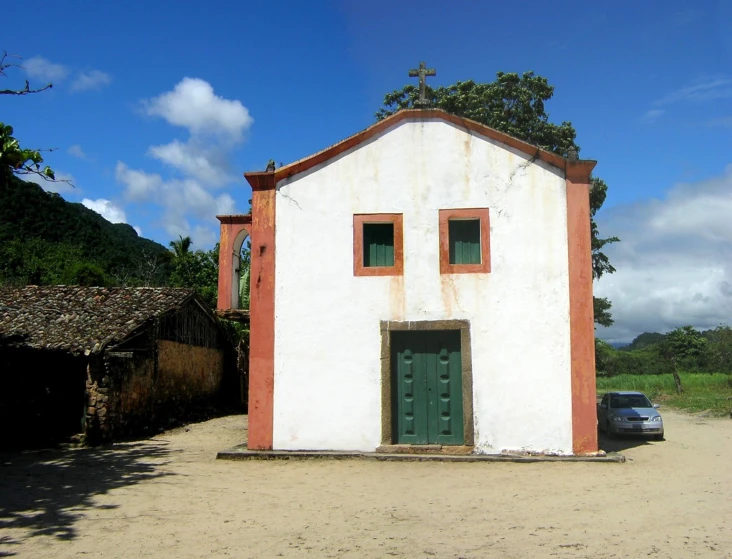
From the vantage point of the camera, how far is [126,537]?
643 cm

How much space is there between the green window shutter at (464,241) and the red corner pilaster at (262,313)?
3.43 meters

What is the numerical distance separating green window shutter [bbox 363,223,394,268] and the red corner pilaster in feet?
5.88

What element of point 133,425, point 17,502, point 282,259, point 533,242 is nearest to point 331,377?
point 282,259

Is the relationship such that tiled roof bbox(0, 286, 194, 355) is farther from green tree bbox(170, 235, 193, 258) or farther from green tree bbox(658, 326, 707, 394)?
green tree bbox(658, 326, 707, 394)

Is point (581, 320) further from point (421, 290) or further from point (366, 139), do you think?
point (366, 139)

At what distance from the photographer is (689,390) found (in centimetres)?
3259

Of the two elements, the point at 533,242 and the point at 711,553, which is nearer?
the point at 711,553

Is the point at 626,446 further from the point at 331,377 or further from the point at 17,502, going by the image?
the point at 17,502

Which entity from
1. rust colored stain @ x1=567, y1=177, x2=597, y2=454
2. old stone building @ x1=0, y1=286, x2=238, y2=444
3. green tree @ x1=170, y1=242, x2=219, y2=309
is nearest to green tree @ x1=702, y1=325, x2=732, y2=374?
green tree @ x1=170, y1=242, x2=219, y2=309

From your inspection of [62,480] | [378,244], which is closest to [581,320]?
[378,244]

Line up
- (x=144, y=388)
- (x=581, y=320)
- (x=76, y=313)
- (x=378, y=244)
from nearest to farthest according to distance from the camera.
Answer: (x=581, y=320) → (x=378, y=244) → (x=144, y=388) → (x=76, y=313)

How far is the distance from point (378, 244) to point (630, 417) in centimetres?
835

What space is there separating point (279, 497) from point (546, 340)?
562cm

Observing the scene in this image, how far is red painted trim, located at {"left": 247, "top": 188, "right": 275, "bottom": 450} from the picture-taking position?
1162 centimetres
